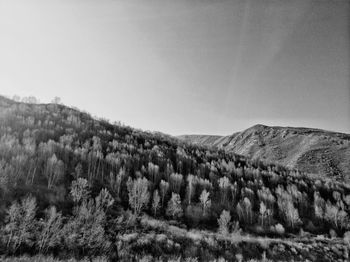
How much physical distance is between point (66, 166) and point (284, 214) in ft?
67.9

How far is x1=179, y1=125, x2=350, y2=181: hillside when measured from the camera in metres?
67.6

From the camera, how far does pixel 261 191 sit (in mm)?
26938

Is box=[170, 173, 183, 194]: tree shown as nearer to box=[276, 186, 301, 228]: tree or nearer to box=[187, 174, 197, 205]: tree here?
box=[187, 174, 197, 205]: tree

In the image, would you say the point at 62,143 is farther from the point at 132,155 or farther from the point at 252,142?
the point at 252,142

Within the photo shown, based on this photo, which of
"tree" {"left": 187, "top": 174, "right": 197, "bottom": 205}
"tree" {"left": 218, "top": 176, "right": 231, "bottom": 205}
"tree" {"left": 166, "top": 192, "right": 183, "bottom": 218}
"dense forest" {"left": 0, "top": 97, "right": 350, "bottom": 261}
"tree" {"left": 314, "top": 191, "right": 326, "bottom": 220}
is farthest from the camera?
"tree" {"left": 314, "top": 191, "right": 326, "bottom": 220}

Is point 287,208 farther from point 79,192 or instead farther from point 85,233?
point 85,233

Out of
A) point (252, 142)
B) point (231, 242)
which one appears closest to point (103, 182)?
point (231, 242)

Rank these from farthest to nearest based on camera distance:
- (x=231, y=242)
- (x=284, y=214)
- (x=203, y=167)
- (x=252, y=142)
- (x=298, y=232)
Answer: (x=252, y=142), (x=203, y=167), (x=284, y=214), (x=298, y=232), (x=231, y=242)

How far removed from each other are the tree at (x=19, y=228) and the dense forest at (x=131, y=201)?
0.13ft

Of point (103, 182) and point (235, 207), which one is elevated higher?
point (103, 182)

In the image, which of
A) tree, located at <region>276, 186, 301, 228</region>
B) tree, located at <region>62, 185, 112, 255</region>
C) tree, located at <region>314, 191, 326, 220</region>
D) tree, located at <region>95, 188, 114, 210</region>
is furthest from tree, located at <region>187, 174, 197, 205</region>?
tree, located at <region>314, 191, 326, 220</region>

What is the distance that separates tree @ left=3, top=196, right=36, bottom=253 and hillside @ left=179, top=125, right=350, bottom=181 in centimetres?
3527

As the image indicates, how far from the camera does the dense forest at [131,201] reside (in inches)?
444

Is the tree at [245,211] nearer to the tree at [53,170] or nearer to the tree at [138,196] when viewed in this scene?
the tree at [138,196]
